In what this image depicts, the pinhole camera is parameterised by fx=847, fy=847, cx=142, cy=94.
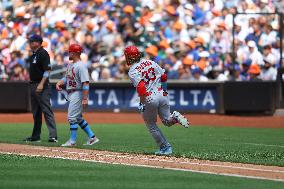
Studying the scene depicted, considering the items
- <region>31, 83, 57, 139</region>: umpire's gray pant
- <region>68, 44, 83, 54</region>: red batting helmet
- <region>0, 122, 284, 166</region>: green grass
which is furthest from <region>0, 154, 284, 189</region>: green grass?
<region>31, 83, 57, 139</region>: umpire's gray pant

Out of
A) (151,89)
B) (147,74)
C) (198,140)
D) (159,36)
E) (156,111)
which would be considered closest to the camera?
(147,74)

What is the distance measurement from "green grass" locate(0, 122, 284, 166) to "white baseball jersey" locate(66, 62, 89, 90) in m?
1.09

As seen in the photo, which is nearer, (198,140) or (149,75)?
(149,75)

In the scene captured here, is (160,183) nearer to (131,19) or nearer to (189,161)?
(189,161)

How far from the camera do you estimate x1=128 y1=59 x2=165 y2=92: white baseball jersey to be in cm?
1250

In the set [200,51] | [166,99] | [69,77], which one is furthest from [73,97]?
[200,51]

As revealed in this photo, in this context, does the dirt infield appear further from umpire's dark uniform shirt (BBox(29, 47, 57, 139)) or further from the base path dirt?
the base path dirt

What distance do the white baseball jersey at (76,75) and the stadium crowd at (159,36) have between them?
9361mm

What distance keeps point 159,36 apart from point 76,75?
10867 millimetres

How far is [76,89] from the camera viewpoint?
15.1 meters

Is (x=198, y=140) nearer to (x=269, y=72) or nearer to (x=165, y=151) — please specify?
Answer: (x=165, y=151)

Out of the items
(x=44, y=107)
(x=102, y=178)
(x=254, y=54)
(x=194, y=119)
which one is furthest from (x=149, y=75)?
(x=254, y=54)

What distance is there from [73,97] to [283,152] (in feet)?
12.6

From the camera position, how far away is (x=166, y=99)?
1290 centimetres
